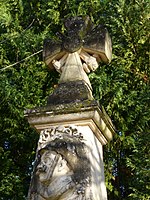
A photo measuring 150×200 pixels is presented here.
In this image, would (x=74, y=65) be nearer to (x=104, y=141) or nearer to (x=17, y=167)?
(x=104, y=141)

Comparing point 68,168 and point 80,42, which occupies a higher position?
point 80,42

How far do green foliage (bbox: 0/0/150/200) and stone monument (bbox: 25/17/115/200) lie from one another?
3676mm

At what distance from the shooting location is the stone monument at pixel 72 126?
2631 millimetres

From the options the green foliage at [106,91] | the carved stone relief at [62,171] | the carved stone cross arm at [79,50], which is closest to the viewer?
the carved stone relief at [62,171]

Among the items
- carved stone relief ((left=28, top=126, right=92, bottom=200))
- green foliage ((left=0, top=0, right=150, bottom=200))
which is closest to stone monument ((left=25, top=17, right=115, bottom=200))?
carved stone relief ((left=28, top=126, right=92, bottom=200))

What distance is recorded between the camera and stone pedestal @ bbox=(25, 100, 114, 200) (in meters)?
2.60

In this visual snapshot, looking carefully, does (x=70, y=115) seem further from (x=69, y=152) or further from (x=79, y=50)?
(x=79, y=50)

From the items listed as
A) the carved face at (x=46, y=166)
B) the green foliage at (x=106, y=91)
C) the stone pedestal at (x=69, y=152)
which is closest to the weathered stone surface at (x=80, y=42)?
the stone pedestal at (x=69, y=152)

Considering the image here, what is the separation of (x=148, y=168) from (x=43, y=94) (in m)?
2.78

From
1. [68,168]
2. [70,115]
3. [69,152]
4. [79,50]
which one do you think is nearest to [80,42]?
[79,50]

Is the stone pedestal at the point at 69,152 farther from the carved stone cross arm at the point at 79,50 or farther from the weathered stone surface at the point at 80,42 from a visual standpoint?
the weathered stone surface at the point at 80,42

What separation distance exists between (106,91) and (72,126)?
4549 millimetres

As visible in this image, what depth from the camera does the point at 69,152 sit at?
108 inches

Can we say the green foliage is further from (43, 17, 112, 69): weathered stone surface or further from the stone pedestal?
the stone pedestal
